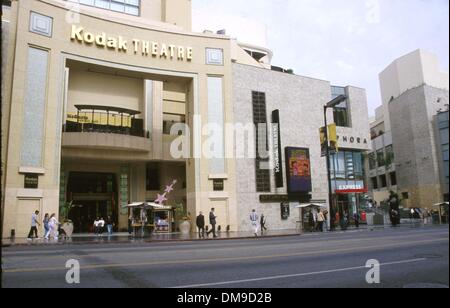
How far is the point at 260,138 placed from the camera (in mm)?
36656

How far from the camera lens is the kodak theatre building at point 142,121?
28047 millimetres

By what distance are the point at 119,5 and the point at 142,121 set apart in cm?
1393

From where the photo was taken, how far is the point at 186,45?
115 ft

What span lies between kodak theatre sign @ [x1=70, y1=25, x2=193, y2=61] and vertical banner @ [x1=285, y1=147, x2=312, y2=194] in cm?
1396

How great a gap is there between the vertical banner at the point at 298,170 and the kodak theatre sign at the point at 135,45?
14.0 metres

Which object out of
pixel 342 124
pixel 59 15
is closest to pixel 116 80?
pixel 59 15

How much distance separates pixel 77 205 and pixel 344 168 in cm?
3002

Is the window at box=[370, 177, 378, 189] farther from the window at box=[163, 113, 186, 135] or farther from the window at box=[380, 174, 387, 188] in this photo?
the window at box=[163, 113, 186, 135]

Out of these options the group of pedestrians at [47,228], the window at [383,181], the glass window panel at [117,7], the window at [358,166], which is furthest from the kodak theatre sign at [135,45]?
the window at [383,181]

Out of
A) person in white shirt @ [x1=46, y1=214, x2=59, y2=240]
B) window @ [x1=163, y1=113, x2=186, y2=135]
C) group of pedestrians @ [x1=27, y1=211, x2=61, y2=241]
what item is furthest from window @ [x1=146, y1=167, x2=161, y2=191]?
person in white shirt @ [x1=46, y1=214, x2=59, y2=240]

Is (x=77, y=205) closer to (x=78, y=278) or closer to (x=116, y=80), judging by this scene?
(x=116, y=80)

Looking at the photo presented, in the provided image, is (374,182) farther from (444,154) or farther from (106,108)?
(444,154)

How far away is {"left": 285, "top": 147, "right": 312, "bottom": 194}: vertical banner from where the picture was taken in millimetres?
37281

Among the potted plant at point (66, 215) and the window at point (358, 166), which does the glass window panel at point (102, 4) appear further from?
the window at point (358, 166)
